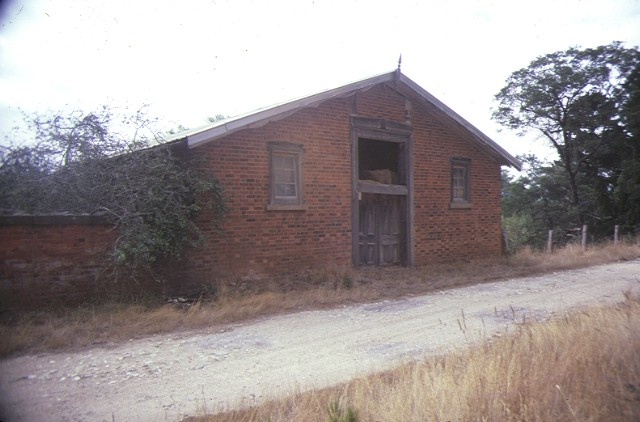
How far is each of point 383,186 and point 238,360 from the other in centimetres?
726

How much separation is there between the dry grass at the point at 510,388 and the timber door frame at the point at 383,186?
6673 mm

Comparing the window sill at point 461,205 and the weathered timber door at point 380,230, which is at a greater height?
the window sill at point 461,205

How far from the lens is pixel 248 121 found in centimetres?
897

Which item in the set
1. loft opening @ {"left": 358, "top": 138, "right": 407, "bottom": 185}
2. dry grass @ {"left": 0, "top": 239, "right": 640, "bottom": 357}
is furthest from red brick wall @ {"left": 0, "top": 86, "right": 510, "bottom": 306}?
loft opening @ {"left": 358, "top": 138, "right": 407, "bottom": 185}

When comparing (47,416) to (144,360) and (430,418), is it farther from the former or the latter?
(430,418)

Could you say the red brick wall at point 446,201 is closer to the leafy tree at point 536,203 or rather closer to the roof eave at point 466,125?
the roof eave at point 466,125

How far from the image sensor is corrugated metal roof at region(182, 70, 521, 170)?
333 inches

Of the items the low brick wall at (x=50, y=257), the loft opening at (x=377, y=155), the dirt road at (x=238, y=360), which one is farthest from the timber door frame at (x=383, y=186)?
the low brick wall at (x=50, y=257)

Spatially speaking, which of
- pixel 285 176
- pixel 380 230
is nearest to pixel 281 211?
pixel 285 176

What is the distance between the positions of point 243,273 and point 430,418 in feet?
21.0

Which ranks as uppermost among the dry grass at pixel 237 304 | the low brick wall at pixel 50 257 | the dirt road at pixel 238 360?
the low brick wall at pixel 50 257

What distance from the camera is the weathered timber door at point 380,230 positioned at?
11.7m

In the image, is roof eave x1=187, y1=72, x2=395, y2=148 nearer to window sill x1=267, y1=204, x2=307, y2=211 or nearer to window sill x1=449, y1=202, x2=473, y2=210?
window sill x1=267, y1=204, x2=307, y2=211

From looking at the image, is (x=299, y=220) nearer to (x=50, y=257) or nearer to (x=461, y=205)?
(x=50, y=257)
